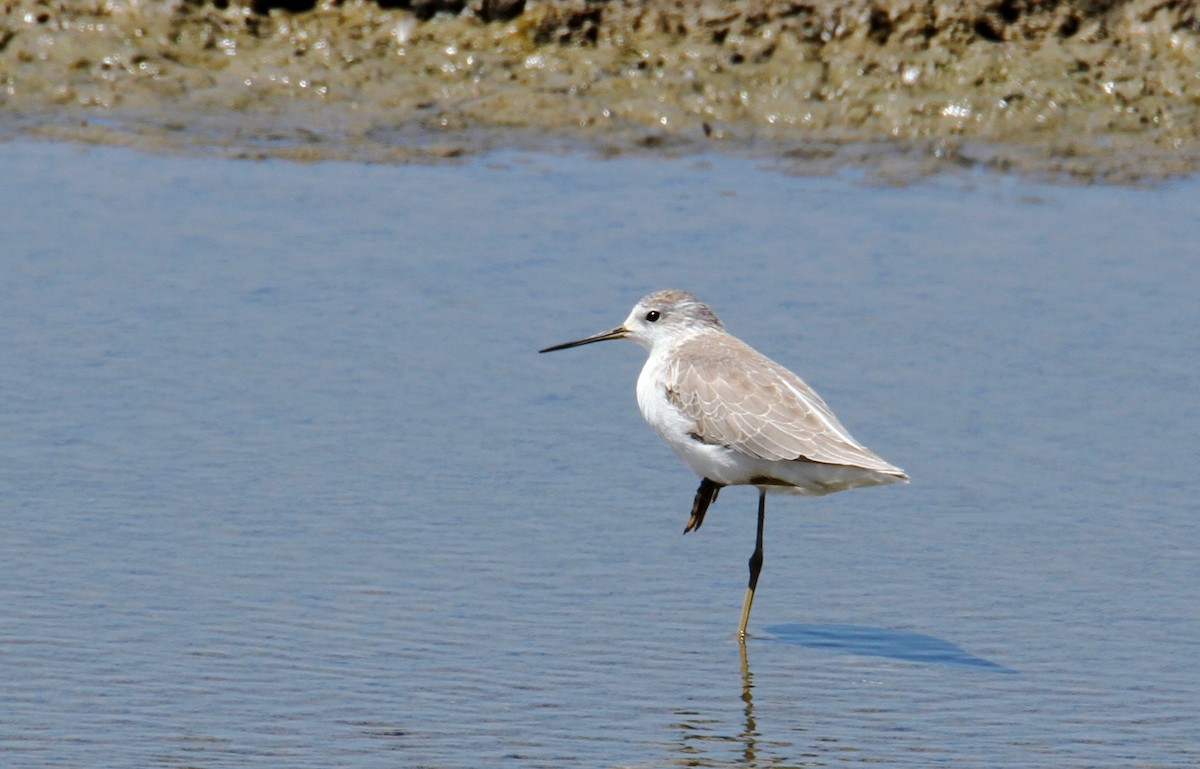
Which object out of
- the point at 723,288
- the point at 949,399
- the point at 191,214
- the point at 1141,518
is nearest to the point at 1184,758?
the point at 1141,518

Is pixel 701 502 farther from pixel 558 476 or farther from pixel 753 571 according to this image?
pixel 558 476

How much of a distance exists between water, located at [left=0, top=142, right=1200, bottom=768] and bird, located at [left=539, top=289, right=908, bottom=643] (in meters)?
0.39

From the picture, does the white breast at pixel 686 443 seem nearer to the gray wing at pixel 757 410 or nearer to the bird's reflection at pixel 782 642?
the gray wing at pixel 757 410

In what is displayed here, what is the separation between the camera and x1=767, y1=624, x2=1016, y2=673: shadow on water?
273 inches

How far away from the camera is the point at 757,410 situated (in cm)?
750

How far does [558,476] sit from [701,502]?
87 cm

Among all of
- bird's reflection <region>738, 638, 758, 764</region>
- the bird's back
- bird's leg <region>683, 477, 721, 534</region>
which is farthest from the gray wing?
bird's reflection <region>738, 638, 758, 764</region>

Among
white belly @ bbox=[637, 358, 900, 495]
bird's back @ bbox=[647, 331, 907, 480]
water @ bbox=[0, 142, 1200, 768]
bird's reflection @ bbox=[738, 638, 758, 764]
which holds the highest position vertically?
bird's back @ bbox=[647, 331, 907, 480]

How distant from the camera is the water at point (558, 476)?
6.43 metres

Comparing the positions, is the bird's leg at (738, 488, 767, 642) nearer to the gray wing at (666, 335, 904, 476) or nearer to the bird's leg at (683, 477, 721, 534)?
the bird's leg at (683, 477, 721, 534)

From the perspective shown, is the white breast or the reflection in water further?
the white breast

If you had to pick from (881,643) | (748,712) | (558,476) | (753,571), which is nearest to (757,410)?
(753,571)

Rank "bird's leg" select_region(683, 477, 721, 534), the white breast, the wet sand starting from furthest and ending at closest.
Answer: the wet sand, "bird's leg" select_region(683, 477, 721, 534), the white breast

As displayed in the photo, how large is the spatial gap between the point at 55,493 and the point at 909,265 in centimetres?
534
